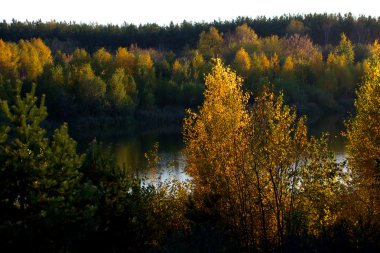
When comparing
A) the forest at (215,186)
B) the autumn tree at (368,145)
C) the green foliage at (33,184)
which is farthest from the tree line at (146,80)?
the green foliage at (33,184)

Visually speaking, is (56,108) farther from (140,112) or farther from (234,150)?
(234,150)

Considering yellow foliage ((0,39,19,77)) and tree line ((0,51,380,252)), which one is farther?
yellow foliage ((0,39,19,77))

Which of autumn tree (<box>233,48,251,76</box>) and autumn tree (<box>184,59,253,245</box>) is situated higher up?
autumn tree (<box>184,59,253,245</box>)

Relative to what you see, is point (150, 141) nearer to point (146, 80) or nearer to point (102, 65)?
point (146, 80)

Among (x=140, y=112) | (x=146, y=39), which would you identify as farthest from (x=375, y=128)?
(x=146, y=39)

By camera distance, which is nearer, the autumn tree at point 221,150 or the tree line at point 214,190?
the tree line at point 214,190

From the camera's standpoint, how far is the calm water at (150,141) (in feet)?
169

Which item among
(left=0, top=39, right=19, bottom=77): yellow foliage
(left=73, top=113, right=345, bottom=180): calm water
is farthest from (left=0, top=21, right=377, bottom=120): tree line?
(left=73, top=113, right=345, bottom=180): calm water

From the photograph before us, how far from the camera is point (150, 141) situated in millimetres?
69438

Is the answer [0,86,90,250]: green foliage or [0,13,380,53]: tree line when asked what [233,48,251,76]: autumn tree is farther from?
[0,86,90,250]: green foliage

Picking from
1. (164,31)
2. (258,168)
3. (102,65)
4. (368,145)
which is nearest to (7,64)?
(102,65)

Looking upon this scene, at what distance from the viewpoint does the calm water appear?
51438mm

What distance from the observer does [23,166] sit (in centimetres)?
1723

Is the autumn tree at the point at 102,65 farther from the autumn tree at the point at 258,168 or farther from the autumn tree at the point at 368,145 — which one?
the autumn tree at the point at 368,145
